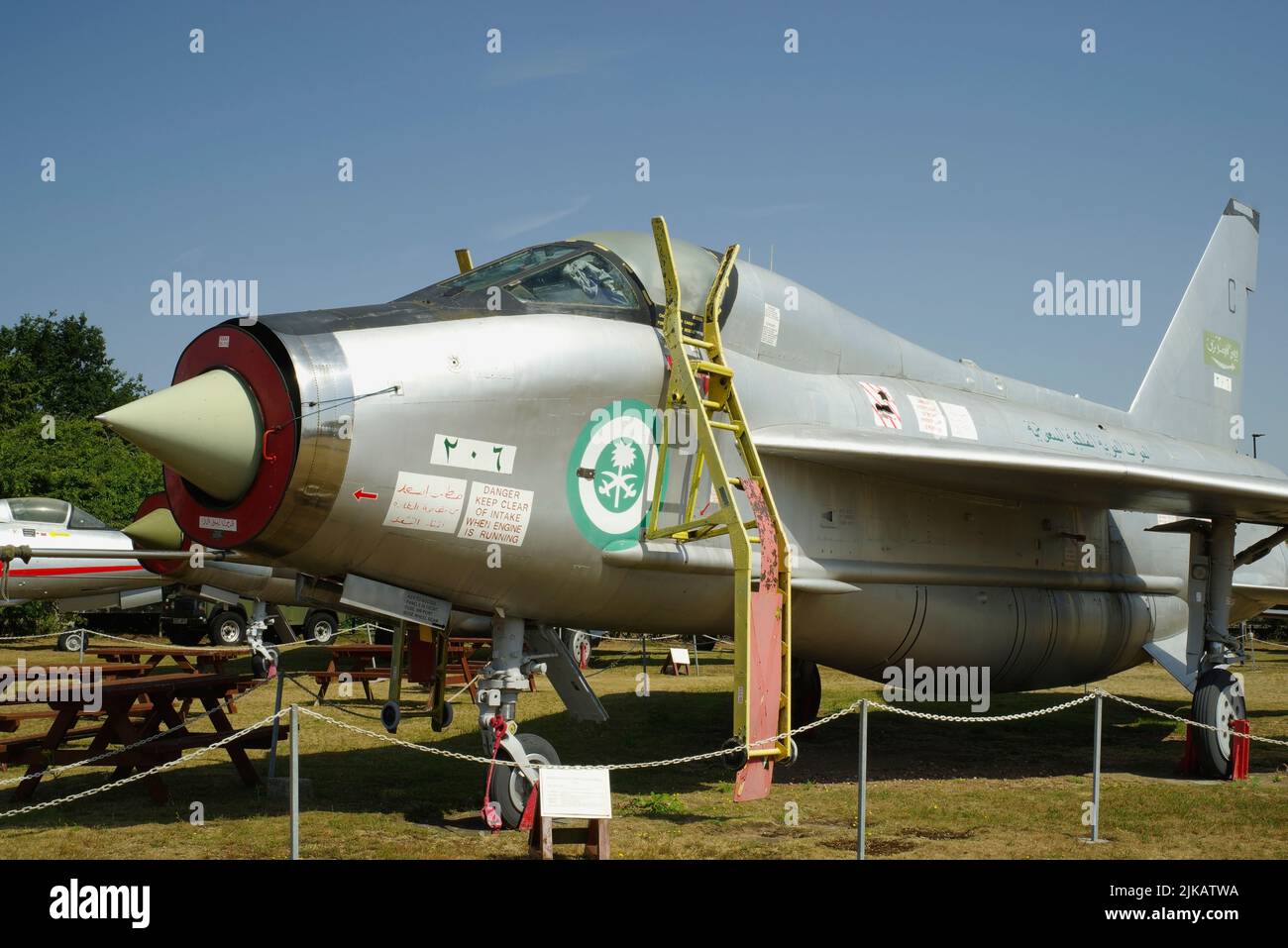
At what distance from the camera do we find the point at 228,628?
1044 inches

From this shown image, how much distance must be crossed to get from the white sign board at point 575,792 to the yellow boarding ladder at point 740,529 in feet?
4.23

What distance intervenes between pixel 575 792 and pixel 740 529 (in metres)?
2.24

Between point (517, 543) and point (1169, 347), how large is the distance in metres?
11.5

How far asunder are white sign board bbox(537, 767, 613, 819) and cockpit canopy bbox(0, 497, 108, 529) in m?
19.8

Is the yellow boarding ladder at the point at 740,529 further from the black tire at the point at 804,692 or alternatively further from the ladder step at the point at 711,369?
the black tire at the point at 804,692

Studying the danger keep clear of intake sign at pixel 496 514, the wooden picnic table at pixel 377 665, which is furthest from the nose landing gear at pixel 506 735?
the wooden picnic table at pixel 377 665

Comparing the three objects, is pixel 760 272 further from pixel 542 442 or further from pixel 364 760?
pixel 364 760

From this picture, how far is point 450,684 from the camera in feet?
60.7

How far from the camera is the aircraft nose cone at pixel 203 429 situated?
6660 mm

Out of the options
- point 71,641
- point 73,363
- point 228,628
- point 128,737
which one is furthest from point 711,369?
point 73,363

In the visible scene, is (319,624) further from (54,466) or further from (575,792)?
(575,792)

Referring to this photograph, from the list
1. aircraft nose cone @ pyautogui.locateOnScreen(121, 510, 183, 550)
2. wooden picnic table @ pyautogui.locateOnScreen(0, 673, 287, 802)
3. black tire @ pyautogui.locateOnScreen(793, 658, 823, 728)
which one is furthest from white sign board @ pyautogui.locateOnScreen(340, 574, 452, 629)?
black tire @ pyautogui.locateOnScreen(793, 658, 823, 728)

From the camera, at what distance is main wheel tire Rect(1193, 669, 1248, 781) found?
1082cm
